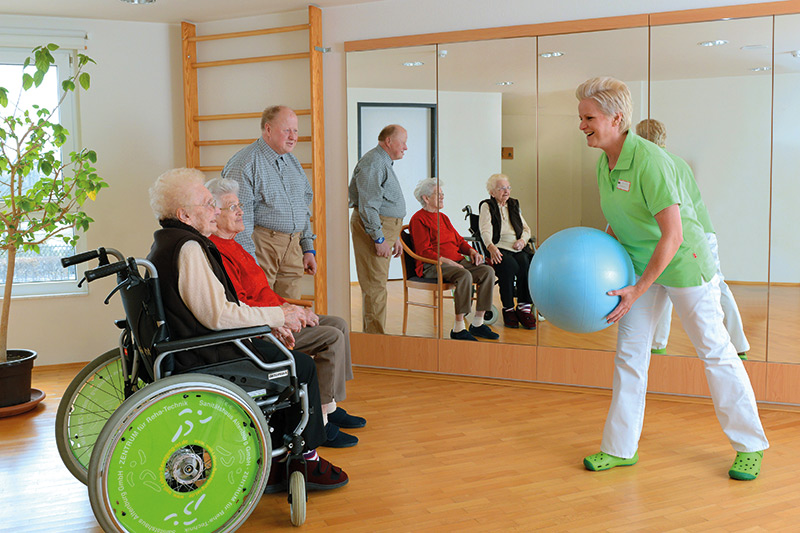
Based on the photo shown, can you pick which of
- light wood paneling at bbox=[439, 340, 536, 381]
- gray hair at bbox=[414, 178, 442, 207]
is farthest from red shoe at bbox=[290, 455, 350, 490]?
gray hair at bbox=[414, 178, 442, 207]

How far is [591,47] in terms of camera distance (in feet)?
12.1

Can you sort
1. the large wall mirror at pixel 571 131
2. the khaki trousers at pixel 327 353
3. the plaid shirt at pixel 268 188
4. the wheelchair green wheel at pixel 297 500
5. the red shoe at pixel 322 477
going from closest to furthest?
the wheelchair green wheel at pixel 297 500, the red shoe at pixel 322 477, the khaki trousers at pixel 327 353, the plaid shirt at pixel 268 188, the large wall mirror at pixel 571 131

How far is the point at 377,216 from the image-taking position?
421cm

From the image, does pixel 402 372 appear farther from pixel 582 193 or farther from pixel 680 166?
pixel 680 166

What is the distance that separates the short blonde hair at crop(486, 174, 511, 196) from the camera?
3920 millimetres

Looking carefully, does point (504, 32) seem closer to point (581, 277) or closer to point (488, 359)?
point (488, 359)

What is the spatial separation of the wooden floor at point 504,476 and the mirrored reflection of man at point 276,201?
0.81 m

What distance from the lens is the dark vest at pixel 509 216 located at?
3.92m

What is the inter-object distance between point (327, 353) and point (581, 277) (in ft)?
3.43

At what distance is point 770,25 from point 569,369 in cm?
197

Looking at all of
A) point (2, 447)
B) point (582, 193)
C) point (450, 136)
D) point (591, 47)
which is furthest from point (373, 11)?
point (2, 447)

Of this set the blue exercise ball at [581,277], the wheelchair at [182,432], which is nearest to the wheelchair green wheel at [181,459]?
the wheelchair at [182,432]

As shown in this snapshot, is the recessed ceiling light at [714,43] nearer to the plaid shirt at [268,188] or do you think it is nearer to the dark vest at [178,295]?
the plaid shirt at [268,188]

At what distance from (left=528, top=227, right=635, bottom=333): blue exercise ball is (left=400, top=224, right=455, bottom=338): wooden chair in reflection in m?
1.59
